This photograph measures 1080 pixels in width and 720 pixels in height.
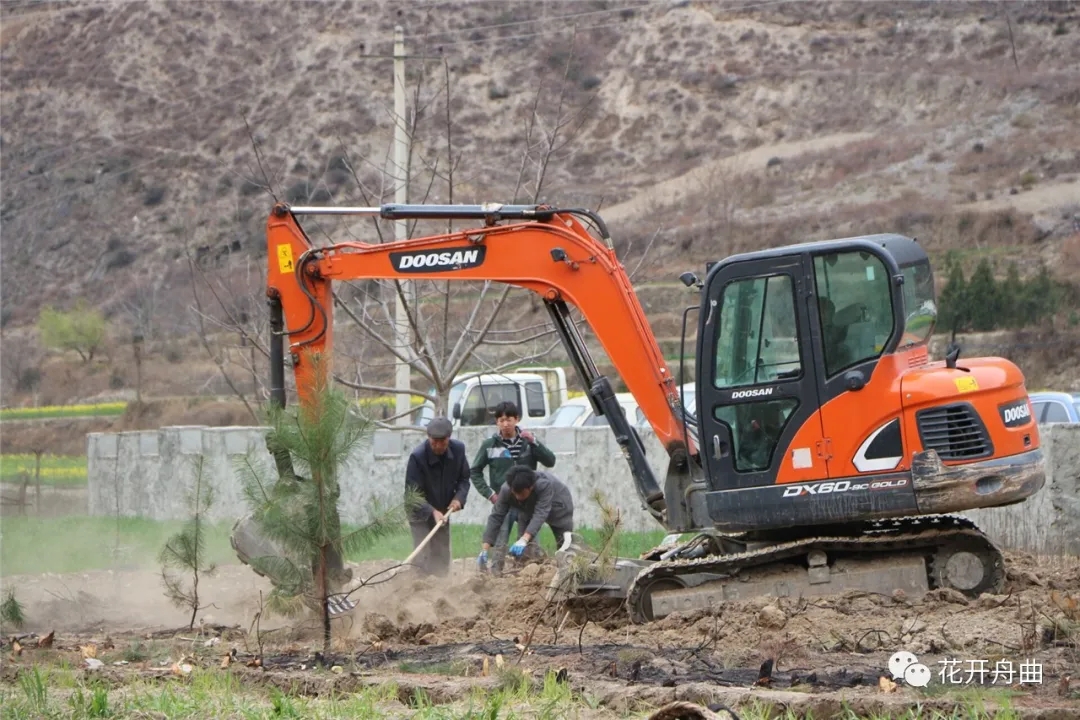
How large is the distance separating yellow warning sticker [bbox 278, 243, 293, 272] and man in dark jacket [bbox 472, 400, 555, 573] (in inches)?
120

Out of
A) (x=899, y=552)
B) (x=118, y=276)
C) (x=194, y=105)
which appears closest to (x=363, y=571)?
(x=899, y=552)

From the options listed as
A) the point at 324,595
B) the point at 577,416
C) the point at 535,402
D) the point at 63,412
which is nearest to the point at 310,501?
the point at 324,595

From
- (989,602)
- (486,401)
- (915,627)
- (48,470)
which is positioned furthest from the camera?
(48,470)

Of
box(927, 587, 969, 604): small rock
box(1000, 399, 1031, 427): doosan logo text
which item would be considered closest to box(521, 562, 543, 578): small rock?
box(927, 587, 969, 604): small rock

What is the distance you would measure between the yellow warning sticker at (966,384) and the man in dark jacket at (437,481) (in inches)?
188

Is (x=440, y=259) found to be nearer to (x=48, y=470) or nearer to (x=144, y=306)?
(x=48, y=470)

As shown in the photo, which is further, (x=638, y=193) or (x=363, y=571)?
(x=638, y=193)

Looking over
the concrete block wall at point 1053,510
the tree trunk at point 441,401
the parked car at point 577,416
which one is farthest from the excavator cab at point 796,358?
the parked car at point 577,416

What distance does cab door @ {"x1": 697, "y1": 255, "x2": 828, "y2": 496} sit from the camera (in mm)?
9758

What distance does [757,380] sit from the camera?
991 centimetres

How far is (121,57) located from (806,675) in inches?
2534

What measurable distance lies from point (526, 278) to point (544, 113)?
137 feet

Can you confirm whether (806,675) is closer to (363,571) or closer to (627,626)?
(627,626)

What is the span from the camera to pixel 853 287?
977 centimetres
